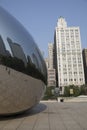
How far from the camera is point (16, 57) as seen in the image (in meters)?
10.9

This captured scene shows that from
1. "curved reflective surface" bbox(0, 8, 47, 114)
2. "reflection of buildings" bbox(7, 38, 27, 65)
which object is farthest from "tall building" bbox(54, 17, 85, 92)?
"reflection of buildings" bbox(7, 38, 27, 65)

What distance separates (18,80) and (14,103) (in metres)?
1.18

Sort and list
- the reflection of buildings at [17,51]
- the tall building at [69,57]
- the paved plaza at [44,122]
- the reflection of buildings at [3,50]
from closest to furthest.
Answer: the paved plaza at [44,122], the reflection of buildings at [3,50], the reflection of buildings at [17,51], the tall building at [69,57]

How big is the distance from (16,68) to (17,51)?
0.85 metres

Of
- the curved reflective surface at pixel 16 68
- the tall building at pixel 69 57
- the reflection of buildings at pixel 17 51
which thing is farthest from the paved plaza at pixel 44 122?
the tall building at pixel 69 57

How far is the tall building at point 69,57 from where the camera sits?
142000mm

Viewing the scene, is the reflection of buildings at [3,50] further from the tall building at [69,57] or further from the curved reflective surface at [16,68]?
the tall building at [69,57]

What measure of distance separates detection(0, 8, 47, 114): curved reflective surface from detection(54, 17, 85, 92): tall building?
127016 mm

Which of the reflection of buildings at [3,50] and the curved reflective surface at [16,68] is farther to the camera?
the curved reflective surface at [16,68]

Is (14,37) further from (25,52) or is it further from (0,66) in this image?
(0,66)

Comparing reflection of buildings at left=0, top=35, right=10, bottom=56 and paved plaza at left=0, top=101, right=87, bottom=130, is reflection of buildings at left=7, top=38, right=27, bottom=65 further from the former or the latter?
paved plaza at left=0, top=101, right=87, bottom=130

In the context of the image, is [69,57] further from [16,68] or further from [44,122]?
[16,68]

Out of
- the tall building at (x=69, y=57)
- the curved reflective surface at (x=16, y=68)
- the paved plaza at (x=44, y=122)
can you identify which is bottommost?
the paved plaza at (x=44, y=122)

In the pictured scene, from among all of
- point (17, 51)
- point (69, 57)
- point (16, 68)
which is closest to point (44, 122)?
point (16, 68)
